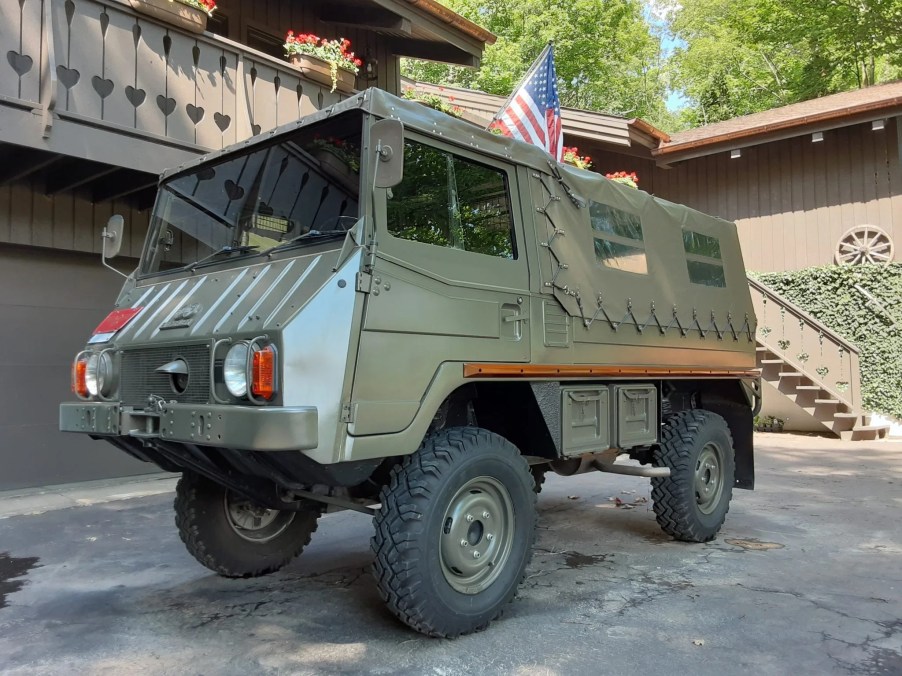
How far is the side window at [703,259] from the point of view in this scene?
5.85 m

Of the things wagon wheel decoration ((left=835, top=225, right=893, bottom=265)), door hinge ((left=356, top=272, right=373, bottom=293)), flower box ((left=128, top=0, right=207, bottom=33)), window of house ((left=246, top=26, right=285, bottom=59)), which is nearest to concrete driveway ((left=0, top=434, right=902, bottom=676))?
door hinge ((left=356, top=272, right=373, bottom=293))

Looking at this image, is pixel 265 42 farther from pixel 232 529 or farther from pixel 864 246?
pixel 864 246

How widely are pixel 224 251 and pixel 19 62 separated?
3.89 meters

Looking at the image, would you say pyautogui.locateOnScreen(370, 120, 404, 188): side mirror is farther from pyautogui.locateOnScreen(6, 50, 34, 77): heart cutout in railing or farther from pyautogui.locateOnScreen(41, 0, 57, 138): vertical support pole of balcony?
pyautogui.locateOnScreen(6, 50, 34, 77): heart cutout in railing

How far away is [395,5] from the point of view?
9555 millimetres

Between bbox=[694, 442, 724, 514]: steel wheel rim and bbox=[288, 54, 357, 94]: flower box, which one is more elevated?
bbox=[288, 54, 357, 94]: flower box

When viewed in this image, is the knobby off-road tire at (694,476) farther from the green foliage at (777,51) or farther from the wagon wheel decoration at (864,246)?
the green foliage at (777,51)

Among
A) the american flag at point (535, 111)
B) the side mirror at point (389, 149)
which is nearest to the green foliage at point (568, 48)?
the american flag at point (535, 111)

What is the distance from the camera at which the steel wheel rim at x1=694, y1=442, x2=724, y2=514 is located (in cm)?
561

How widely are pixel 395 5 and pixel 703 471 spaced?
7.36m

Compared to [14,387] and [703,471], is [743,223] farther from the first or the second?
[14,387]

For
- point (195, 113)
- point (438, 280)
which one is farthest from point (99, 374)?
point (195, 113)

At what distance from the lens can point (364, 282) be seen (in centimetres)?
321

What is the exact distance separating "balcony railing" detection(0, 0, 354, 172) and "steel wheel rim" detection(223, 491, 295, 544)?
3950 mm
